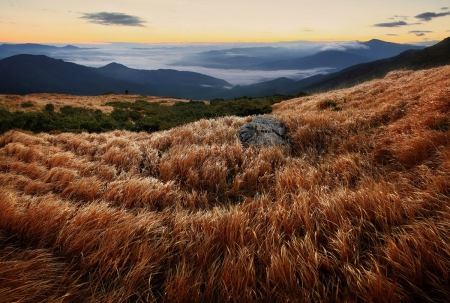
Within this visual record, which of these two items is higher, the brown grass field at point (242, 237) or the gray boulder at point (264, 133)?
the brown grass field at point (242, 237)

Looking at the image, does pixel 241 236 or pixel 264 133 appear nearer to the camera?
pixel 241 236

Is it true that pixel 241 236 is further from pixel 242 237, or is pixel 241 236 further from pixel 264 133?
pixel 264 133

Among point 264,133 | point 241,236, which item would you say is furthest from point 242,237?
point 264,133

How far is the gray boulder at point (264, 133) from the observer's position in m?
6.82

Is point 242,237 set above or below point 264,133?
above

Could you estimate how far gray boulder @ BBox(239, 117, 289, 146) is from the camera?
22.4 feet

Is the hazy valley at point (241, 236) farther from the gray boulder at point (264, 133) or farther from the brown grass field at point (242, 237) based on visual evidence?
the gray boulder at point (264, 133)

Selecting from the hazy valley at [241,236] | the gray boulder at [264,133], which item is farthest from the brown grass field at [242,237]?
the gray boulder at [264,133]

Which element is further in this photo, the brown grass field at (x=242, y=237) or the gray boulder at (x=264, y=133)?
the gray boulder at (x=264, y=133)

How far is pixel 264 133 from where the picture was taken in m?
7.18

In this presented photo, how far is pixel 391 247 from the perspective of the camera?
1.95 meters

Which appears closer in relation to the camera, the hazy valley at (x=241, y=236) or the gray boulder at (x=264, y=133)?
the hazy valley at (x=241, y=236)

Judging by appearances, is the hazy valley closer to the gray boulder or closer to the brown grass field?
the brown grass field

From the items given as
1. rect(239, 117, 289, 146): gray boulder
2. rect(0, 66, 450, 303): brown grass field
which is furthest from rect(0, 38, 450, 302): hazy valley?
rect(239, 117, 289, 146): gray boulder
